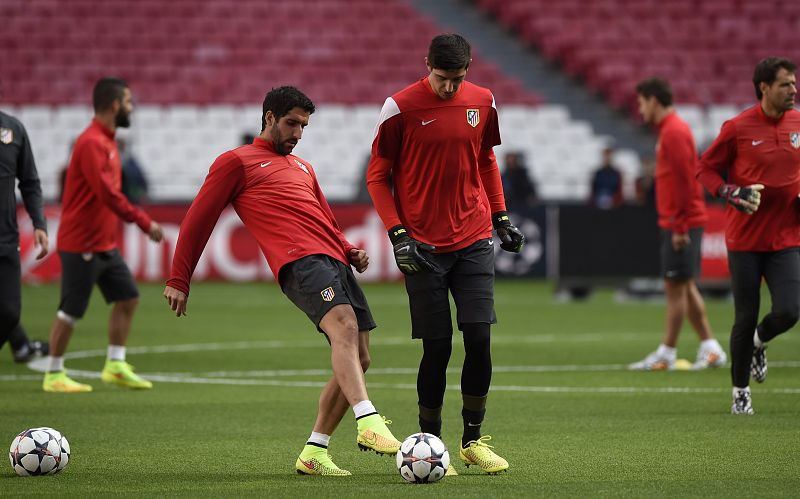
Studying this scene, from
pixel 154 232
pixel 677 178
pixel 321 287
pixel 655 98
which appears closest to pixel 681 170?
pixel 677 178

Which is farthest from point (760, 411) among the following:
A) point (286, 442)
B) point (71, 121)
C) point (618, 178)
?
point (71, 121)

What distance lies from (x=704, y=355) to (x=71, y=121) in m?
19.6

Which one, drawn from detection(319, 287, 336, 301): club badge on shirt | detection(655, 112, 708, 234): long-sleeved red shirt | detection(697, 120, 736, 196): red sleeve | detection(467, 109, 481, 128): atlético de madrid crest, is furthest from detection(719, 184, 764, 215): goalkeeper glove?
detection(319, 287, 336, 301): club badge on shirt

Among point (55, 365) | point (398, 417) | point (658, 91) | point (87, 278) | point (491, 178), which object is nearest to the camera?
point (491, 178)

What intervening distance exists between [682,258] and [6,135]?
6.41 metres

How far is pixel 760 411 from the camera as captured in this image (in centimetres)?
1027

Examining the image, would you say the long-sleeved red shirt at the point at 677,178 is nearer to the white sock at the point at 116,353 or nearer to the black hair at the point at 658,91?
the black hair at the point at 658,91

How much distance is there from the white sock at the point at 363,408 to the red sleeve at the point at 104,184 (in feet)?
16.1

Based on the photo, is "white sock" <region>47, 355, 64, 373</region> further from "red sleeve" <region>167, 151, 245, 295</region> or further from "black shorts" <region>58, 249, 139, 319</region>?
"red sleeve" <region>167, 151, 245, 295</region>

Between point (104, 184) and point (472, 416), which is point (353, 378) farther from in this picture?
point (104, 184)

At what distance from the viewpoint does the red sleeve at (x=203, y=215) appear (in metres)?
7.63

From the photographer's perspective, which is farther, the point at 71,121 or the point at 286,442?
the point at 71,121

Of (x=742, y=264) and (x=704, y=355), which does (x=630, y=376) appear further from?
(x=742, y=264)

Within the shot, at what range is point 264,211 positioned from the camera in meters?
7.75
